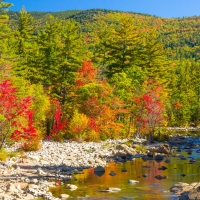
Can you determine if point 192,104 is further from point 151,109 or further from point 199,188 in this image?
point 199,188

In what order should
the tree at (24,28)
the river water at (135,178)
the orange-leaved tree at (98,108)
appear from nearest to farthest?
the river water at (135,178), the orange-leaved tree at (98,108), the tree at (24,28)

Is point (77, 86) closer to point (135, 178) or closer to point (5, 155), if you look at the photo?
point (5, 155)

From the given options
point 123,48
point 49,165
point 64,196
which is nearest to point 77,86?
point 123,48

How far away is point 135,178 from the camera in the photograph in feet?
65.1

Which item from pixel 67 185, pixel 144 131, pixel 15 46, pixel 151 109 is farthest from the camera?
pixel 15 46

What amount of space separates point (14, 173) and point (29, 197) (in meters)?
4.54

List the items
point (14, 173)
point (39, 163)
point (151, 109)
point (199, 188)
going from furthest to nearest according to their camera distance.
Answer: point (151, 109) → point (39, 163) → point (14, 173) → point (199, 188)

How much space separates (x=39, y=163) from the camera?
73.3 feet

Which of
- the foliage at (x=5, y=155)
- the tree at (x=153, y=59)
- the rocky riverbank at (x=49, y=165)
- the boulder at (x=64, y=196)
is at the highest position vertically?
the tree at (x=153, y=59)

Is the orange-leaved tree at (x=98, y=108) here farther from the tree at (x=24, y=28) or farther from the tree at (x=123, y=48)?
the tree at (x=24, y=28)

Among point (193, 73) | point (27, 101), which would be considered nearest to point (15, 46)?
→ point (27, 101)

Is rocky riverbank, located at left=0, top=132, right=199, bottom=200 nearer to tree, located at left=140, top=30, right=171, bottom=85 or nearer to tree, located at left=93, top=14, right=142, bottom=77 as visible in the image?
tree, located at left=93, top=14, right=142, bottom=77

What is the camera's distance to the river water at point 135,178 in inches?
625

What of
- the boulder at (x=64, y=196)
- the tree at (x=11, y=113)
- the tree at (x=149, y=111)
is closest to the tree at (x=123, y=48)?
the tree at (x=149, y=111)
